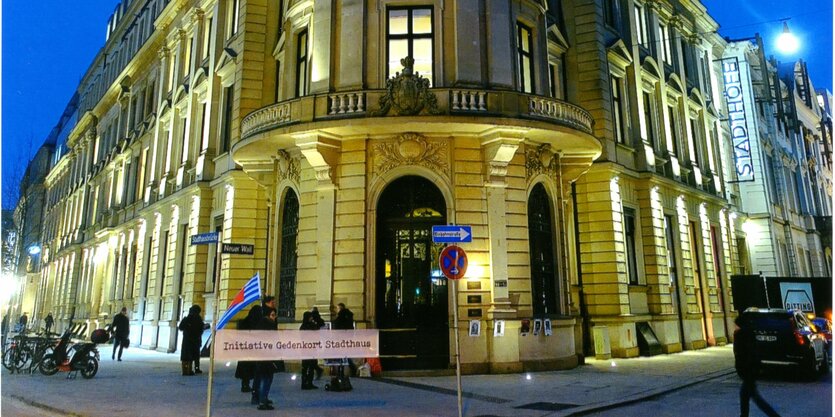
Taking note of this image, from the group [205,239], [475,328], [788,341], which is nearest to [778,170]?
[788,341]

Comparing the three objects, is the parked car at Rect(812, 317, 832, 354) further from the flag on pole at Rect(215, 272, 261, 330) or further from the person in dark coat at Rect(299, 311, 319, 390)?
the flag on pole at Rect(215, 272, 261, 330)

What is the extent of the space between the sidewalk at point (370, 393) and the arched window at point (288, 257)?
232cm

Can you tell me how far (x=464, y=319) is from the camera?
1526 centimetres

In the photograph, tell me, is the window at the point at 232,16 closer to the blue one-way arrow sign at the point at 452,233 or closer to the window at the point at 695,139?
the blue one-way arrow sign at the point at 452,233

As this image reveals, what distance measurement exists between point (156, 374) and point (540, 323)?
1058 centimetres

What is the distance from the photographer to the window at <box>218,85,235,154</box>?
23.6 meters

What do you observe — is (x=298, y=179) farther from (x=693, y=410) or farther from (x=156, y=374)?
(x=693, y=410)

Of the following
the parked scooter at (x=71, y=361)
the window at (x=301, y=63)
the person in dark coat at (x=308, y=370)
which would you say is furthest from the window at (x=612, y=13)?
the parked scooter at (x=71, y=361)

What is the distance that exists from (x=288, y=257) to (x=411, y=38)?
7.54m

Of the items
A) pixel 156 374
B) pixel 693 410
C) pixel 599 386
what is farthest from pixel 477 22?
pixel 156 374

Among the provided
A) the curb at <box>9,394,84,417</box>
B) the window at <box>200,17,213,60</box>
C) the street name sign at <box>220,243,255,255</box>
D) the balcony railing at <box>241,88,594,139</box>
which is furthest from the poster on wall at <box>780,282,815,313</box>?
the window at <box>200,17,213,60</box>

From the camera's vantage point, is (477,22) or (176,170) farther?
(176,170)

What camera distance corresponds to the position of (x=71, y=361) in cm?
1462

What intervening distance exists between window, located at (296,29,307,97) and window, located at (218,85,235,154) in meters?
5.48
